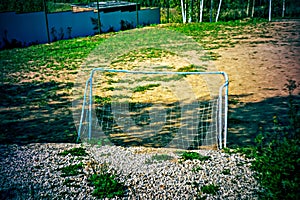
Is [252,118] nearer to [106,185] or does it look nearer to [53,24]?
[106,185]

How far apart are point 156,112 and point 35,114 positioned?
2.97m

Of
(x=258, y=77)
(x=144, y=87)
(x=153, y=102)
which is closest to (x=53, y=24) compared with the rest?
(x=144, y=87)

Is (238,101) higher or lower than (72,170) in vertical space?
higher

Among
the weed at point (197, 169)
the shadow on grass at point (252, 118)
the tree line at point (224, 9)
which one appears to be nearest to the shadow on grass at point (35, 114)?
the weed at point (197, 169)

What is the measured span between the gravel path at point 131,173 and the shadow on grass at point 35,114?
0.77 meters

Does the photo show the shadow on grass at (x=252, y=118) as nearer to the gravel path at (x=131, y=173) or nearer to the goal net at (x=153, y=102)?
the goal net at (x=153, y=102)

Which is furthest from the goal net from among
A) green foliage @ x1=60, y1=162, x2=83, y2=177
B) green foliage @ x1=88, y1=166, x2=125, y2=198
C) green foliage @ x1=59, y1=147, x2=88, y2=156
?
green foliage @ x1=88, y1=166, x2=125, y2=198

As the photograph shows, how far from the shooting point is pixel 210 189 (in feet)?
13.6

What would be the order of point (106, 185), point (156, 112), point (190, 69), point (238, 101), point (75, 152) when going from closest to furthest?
point (106, 185) → point (75, 152) → point (156, 112) → point (238, 101) → point (190, 69)

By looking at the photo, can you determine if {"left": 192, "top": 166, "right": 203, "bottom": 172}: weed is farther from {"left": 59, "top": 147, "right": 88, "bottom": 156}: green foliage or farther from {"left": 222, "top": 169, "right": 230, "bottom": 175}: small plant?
{"left": 59, "top": 147, "right": 88, "bottom": 156}: green foliage

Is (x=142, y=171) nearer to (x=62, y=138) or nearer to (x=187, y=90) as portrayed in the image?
(x=62, y=138)

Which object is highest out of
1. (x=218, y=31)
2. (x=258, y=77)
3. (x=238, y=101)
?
(x=218, y=31)

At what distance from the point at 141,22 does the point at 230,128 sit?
19635 mm

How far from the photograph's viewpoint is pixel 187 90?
8922 mm
